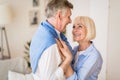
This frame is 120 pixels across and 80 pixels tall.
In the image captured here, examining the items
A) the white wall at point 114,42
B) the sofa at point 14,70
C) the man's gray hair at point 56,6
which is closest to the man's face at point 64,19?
the man's gray hair at point 56,6

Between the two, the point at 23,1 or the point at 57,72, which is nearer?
the point at 57,72

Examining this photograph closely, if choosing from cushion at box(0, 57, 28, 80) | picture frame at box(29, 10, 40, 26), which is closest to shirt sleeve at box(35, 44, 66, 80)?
cushion at box(0, 57, 28, 80)

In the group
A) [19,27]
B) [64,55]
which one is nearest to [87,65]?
[64,55]

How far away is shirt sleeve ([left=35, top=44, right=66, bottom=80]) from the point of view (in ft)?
3.96

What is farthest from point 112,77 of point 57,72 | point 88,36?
point 57,72

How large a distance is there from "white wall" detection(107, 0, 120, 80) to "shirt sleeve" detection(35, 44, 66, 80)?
2686 millimetres

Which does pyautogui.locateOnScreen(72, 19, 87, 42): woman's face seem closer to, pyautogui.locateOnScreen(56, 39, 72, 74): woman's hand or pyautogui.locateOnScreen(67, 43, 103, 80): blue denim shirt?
pyautogui.locateOnScreen(67, 43, 103, 80): blue denim shirt

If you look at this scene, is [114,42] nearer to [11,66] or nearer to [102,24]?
[102,24]

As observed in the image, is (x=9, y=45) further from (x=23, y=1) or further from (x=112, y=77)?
(x=112, y=77)

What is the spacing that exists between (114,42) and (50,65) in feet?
9.10

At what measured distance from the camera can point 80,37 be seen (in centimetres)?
156

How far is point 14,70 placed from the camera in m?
2.94

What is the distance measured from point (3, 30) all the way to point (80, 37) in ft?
7.86

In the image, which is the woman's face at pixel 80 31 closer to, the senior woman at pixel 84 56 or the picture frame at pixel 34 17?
the senior woman at pixel 84 56
